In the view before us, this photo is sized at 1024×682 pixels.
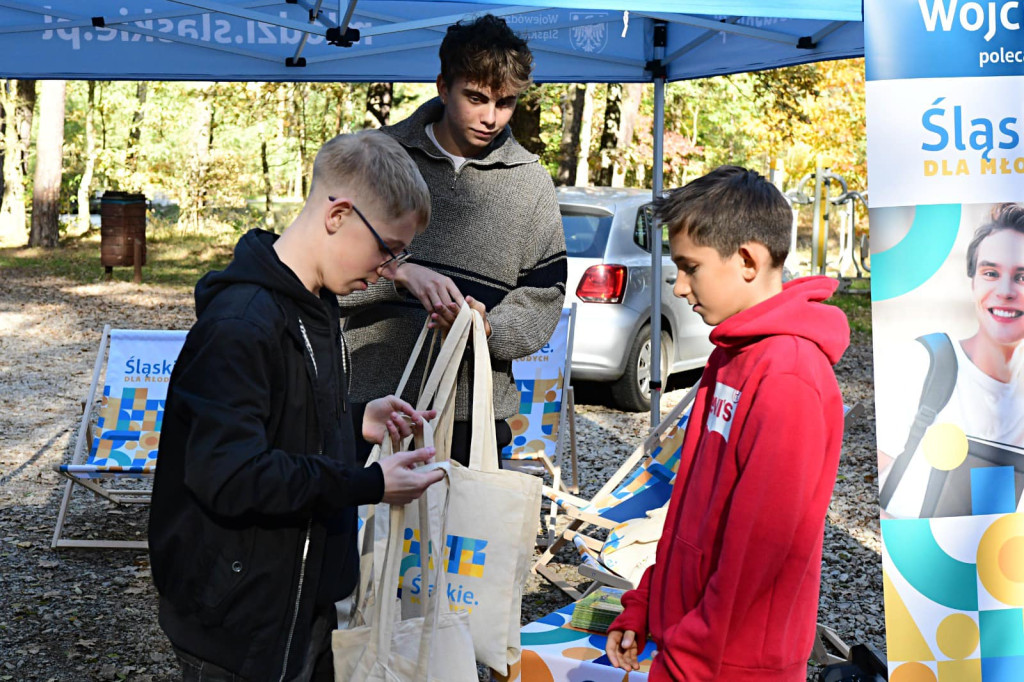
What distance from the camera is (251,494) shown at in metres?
1.71

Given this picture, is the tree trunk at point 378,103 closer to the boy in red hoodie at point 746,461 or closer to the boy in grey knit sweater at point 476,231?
the boy in grey knit sweater at point 476,231

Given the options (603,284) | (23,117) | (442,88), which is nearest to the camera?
(442,88)

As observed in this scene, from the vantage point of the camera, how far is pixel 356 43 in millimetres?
5898

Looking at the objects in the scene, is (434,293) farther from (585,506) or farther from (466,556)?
(585,506)

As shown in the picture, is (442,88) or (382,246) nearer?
(382,246)

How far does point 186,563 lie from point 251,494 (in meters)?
0.22

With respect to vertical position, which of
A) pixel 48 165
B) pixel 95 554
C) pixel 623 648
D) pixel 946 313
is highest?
pixel 48 165

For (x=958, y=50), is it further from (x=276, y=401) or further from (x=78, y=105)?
(x=78, y=105)

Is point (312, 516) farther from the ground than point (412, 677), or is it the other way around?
point (312, 516)

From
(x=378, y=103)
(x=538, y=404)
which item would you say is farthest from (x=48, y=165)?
(x=538, y=404)

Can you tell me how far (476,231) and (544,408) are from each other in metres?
3.25

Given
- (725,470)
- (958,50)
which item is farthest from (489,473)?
(958,50)

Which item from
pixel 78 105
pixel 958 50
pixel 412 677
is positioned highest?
pixel 78 105

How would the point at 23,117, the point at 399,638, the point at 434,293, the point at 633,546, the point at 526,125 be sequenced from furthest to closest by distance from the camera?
the point at 23,117 < the point at 526,125 < the point at 633,546 < the point at 434,293 < the point at 399,638
